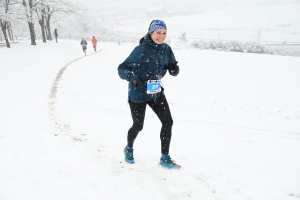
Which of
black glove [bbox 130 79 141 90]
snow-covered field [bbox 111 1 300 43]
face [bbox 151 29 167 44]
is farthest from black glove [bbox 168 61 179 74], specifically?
snow-covered field [bbox 111 1 300 43]

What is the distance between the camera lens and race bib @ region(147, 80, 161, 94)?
3.26 m

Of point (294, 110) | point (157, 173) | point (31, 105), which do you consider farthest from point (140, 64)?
point (294, 110)

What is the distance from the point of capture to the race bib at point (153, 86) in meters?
3.26

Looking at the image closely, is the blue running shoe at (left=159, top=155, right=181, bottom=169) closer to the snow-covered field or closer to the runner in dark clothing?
the runner in dark clothing

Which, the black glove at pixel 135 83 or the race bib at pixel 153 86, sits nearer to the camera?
the black glove at pixel 135 83

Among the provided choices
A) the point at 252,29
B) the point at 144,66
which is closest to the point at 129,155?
the point at 144,66

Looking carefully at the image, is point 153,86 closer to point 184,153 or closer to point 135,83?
point 135,83

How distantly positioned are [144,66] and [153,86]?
328mm

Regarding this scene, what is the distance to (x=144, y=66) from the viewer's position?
324cm

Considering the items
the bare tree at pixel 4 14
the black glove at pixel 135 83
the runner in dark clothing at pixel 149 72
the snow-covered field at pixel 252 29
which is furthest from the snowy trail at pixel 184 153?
the snow-covered field at pixel 252 29

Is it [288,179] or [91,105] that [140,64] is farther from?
[91,105]

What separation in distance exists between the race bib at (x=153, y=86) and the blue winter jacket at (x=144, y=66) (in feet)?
0.17

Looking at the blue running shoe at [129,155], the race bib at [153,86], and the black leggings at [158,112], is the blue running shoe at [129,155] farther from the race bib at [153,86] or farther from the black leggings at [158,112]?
the race bib at [153,86]

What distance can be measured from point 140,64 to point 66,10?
37874 millimetres
